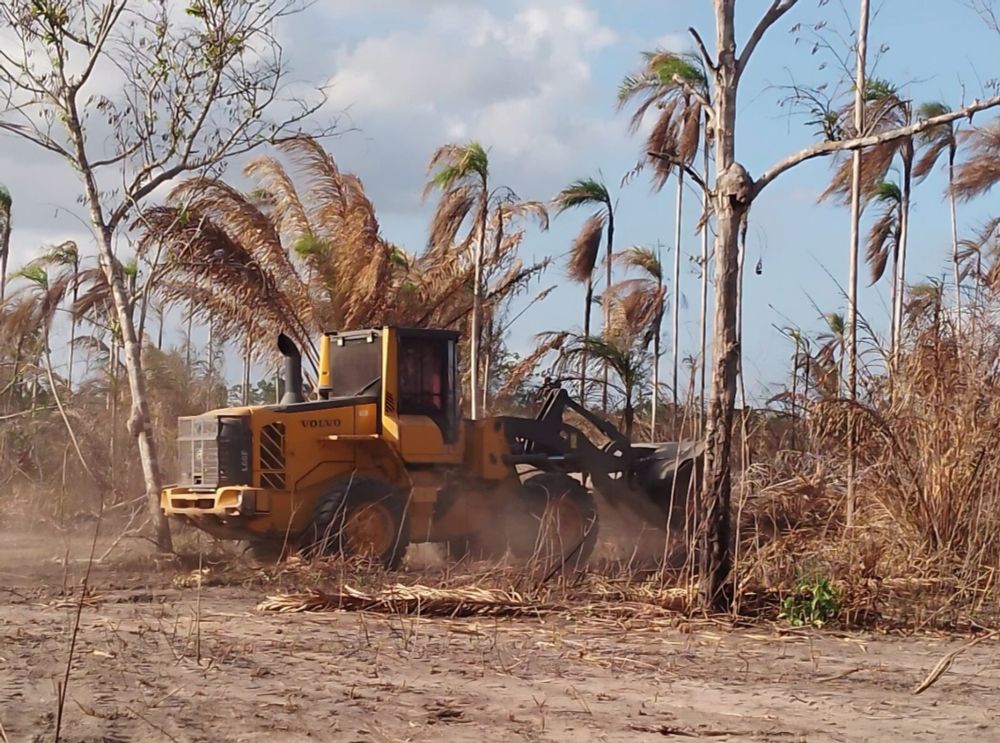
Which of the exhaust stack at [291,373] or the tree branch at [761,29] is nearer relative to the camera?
the tree branch at [761,29]

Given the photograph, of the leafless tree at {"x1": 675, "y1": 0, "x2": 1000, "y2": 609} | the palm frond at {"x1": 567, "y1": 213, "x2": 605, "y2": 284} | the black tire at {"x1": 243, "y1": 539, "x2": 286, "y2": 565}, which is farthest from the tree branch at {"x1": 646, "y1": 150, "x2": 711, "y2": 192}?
Answer: the palm frond at {"x1": 567, "y1": 213, "x2": 605, "y2": 284}

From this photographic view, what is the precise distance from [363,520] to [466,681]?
21.8ft

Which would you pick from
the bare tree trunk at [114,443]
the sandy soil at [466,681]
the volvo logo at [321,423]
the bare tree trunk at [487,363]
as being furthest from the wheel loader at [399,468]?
the bare tree trunk at [487,363]

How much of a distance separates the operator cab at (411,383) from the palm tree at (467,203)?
6934 millimetres

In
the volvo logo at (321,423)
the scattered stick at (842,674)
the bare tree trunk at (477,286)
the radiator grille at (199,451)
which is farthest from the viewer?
the bare tree trunk at (477,286)

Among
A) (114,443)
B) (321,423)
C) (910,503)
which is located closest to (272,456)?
(321,423)

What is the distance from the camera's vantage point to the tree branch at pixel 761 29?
37.7 ft

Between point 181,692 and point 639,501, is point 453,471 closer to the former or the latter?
point 639,501

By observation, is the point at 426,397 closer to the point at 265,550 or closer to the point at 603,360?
the point at 265,550

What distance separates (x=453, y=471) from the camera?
16.0 m

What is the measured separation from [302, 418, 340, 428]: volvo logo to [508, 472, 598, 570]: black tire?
7.78 feet

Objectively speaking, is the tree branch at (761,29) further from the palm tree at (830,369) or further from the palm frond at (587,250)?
the palm frond at (587,250)

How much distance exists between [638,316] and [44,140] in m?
16.0

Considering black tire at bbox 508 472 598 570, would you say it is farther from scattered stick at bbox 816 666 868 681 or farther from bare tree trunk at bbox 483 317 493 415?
bare tree trunk at bbox 483 317 493 415
